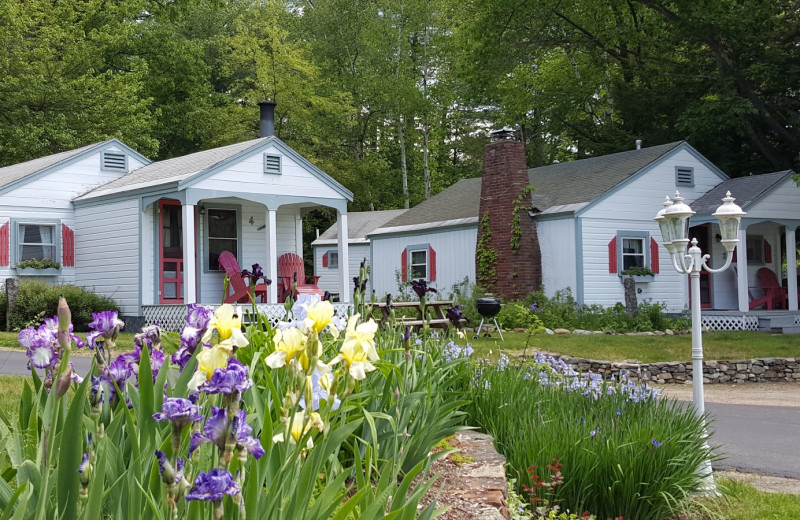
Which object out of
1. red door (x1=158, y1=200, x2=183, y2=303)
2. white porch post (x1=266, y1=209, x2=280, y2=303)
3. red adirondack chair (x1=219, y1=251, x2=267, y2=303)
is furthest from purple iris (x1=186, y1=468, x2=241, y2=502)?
red door (x1=158, y1=200, x2=183, y2=303)

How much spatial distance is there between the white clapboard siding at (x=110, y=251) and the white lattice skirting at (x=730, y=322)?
14.2m

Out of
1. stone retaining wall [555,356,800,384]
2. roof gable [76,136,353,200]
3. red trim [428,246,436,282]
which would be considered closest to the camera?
stone retaining wall [555,356,800,384]

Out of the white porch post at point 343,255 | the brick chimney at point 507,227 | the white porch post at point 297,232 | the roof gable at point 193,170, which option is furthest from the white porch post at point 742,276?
the white porch post at point 297,232

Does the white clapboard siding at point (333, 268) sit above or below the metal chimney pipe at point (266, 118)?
below

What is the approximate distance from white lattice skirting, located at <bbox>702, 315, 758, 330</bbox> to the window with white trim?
8183 mm

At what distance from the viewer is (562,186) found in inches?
876

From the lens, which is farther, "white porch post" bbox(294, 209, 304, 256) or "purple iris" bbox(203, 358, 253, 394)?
"white porch post" bbox(294, 209, 304, 256)

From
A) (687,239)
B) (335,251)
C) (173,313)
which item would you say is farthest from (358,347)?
(335,251)

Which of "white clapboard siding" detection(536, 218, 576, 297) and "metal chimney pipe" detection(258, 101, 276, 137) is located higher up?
"metal chimney pipe" detection(258, 101, 276, 137)

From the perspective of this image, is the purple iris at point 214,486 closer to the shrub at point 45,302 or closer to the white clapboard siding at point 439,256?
the shrub at point 45,302

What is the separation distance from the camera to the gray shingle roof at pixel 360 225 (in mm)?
31791

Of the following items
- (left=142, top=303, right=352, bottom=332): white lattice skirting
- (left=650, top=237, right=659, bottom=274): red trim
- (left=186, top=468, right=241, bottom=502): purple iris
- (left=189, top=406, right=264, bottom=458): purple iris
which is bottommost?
(left=142, top=303, right=352, bottom=332): white lattice skirting

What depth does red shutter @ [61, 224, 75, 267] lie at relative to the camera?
18.8m

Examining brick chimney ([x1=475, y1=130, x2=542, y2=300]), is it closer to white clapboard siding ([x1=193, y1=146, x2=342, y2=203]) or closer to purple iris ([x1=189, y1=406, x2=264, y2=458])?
white clapboard siding ([x1=193, y1=146, x2=342, y2=203])
